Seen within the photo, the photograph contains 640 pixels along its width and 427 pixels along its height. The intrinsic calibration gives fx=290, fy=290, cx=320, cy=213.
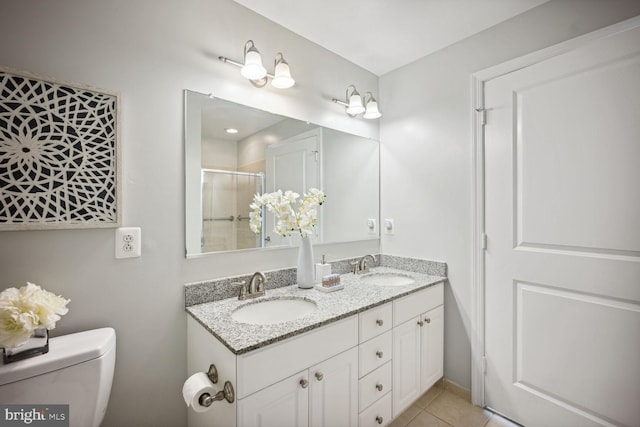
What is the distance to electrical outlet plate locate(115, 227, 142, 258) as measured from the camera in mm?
1192

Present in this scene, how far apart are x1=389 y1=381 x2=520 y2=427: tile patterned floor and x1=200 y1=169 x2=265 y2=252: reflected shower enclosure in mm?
1364

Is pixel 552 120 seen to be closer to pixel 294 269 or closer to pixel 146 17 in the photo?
pixel 294 269

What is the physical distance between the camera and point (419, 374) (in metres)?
1.74

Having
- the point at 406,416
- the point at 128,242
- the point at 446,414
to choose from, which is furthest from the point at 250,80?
the point at 446,414

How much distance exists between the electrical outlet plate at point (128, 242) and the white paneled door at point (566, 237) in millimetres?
1865

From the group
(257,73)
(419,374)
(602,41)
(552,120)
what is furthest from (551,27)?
(419,374)

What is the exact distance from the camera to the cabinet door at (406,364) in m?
1.58

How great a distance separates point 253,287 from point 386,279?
3.32 ft

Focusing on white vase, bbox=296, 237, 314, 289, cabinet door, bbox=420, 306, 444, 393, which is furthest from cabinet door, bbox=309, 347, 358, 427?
cabinet door, bbox=420, 306, 444, 393

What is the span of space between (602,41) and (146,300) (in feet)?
7.92

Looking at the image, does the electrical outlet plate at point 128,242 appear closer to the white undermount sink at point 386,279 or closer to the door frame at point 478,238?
the white undermount sink at point 386,279

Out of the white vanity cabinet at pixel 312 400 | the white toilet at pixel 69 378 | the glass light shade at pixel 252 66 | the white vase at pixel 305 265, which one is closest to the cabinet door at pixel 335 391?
the white vanity cabinet at pixel 312 400

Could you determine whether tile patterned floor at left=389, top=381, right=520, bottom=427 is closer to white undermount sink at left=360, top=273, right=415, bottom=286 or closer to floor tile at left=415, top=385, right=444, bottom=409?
floor tile at left=415, top=385, right=444, bottom=409

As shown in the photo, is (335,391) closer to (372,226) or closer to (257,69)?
(372,226)
